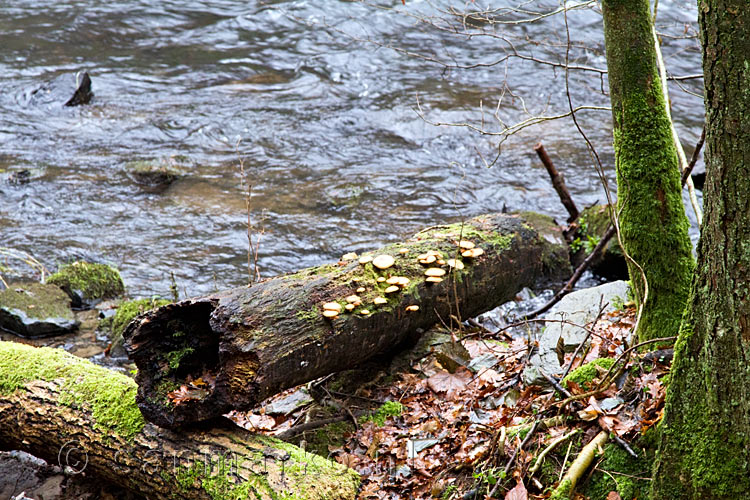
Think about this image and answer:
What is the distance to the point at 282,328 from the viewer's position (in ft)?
14.0

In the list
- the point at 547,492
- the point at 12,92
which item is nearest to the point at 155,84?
the point at 12,92

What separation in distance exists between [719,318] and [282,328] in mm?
2601

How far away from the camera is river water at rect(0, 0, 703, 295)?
10070mm

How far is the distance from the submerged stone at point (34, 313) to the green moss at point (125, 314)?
0.47m

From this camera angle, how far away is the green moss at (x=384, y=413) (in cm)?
489

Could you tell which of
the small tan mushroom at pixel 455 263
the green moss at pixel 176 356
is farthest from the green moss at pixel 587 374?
the green moss at pixel 176 356

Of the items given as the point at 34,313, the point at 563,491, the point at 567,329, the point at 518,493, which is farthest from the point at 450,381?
the point at 34,313

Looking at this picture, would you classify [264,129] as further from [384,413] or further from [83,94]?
[384,413]

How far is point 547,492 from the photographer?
3.36 meters

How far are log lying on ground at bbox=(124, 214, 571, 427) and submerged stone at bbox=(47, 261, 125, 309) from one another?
4754 mm

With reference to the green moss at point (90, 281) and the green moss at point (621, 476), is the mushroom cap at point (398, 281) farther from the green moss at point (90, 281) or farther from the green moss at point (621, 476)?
the green moss at point (90, 281)

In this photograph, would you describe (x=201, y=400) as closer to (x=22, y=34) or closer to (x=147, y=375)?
(x=147, y=375)

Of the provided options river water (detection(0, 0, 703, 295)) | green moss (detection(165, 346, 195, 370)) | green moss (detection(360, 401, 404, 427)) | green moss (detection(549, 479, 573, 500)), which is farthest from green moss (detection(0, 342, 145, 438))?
river water (detection(0, 0, 703, 295))

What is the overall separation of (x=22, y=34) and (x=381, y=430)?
17.4 metres
